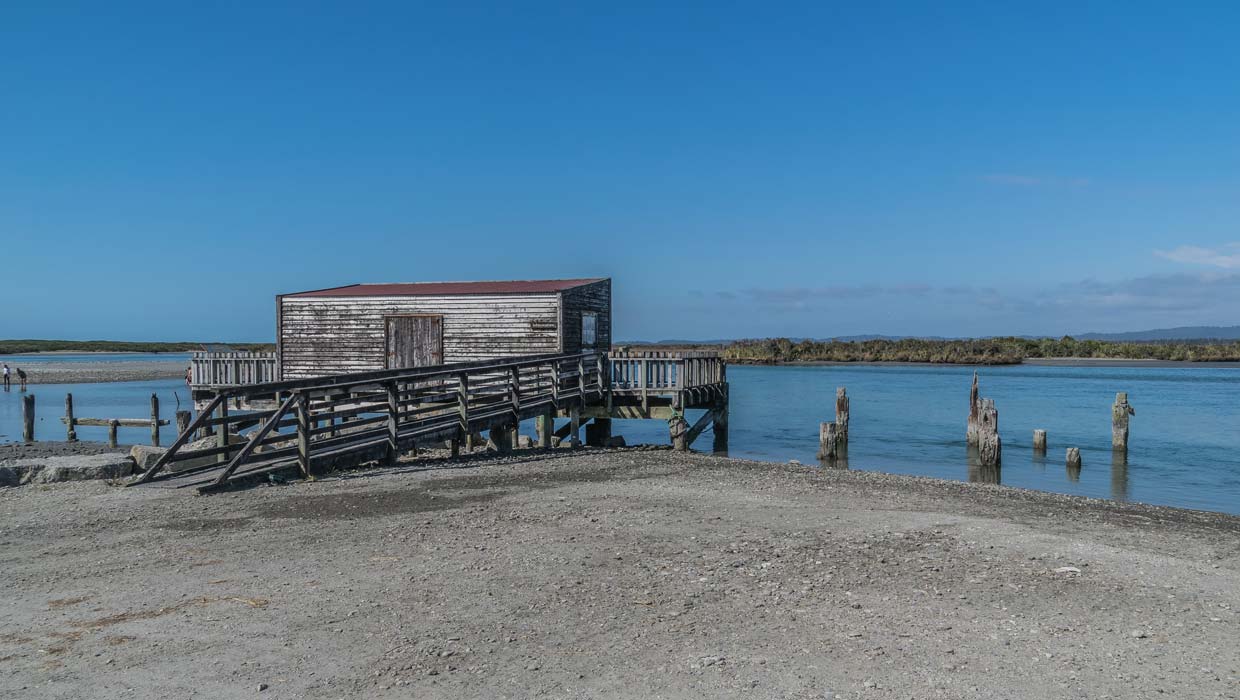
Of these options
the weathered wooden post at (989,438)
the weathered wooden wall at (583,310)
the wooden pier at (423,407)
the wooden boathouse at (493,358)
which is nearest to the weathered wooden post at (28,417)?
the wooden boathouse at (493,358)

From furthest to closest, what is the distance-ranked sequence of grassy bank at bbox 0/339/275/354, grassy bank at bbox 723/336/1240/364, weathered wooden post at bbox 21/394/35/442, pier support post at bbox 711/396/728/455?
grassy bank at bbox 0/339/275/354 < grassy bank at bbox 723/336/1240/364 < pier support post at bbox 711/396/728/455 < weathered wooden post at bbox 21/394/35/442

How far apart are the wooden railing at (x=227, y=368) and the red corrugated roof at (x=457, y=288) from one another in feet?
7.60

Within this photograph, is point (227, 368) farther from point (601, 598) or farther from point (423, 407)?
point (601, 598)

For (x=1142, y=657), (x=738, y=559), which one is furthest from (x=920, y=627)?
(x=738, y=559)

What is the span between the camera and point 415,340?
2455 centimetres

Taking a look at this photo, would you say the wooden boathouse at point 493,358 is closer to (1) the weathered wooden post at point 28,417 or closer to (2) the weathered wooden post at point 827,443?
(2) the weathered wooden post at point 827,443


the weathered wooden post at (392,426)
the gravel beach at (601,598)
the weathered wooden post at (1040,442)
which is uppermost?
the weathered wooden post at (392,426)

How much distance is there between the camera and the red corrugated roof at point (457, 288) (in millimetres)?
24234

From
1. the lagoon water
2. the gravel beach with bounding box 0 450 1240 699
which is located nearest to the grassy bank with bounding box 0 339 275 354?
the lagoon water

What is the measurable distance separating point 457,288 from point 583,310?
12.6ft

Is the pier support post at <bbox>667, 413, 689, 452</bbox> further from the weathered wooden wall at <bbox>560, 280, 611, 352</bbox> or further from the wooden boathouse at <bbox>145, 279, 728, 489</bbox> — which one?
the weathered wooden wall at <bbox>560, 280, 611, 352</bbox>

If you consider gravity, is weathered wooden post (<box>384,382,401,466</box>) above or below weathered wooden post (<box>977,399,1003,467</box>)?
above

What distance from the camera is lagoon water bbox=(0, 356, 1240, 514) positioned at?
73.0ft

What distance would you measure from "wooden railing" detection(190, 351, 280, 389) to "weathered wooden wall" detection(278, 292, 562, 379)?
2.58ft
